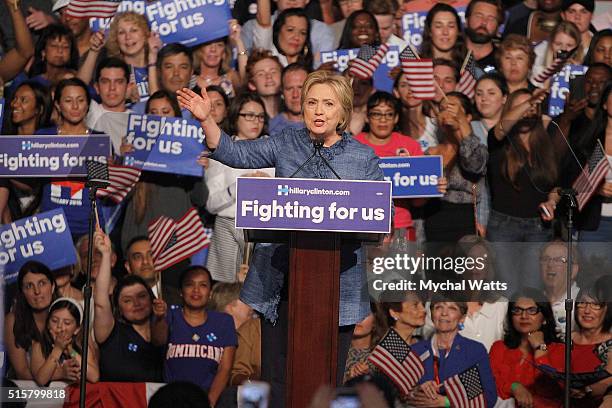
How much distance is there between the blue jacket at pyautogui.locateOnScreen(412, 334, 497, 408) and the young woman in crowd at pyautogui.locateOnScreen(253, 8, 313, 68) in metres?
1.89

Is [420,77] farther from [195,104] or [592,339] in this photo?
[195,104]

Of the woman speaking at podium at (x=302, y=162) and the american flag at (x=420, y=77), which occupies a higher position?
the american flag at (x=420, y=77)

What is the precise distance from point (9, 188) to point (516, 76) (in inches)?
125

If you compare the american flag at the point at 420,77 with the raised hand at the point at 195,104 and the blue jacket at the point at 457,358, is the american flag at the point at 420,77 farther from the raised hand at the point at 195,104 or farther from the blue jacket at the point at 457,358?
the raised hand at the point at 195,104

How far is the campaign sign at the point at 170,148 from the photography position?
623 cm

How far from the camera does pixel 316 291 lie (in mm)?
3375

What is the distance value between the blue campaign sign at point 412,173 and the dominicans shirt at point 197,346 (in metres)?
1.29

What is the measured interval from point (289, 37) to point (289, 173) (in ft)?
9.84

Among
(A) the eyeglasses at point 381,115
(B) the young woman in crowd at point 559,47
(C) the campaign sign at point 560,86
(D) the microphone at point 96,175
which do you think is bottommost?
(D) the microphone at point 96,175

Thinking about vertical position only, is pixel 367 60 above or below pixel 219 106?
above

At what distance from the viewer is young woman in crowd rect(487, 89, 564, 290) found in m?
6.14

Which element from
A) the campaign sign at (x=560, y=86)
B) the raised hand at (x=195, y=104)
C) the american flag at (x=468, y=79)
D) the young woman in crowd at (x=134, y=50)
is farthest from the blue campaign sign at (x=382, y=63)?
the raised hand at (x=195, y=104)

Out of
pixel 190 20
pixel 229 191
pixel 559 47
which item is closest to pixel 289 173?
pixel 229 191

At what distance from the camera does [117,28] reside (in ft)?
21.2
